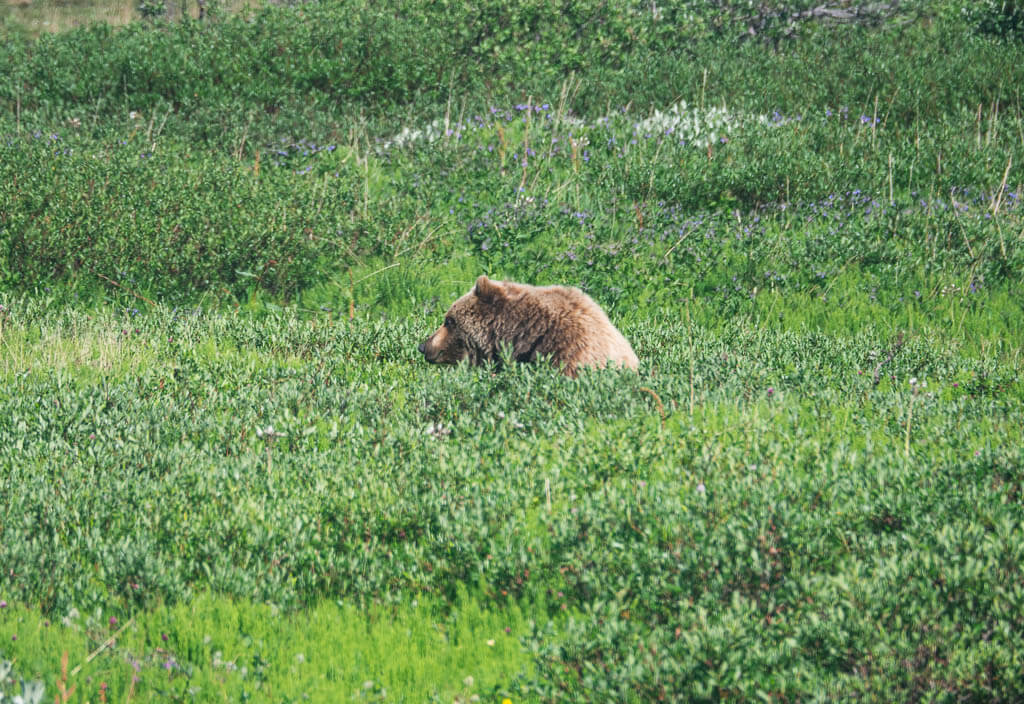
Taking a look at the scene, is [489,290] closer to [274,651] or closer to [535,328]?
[535,328]

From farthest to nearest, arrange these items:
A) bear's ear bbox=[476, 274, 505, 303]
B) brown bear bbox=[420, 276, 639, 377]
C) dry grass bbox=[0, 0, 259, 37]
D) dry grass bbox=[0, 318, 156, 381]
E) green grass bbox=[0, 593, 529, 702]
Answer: dry grass bbox=[0, 0, 259, 37] → dry grass bbox=[0, 318, 156, 381] → bear's ear bbox=[476, 274, 505, 303] → brown bear bbox=[420, 276, 639, 377] → green grass bbox=[0, 593, 529, 702]

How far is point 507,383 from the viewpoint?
672cm

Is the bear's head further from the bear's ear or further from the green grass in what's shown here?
the green grass

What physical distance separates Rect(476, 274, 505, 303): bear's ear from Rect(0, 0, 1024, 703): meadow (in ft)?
2.19

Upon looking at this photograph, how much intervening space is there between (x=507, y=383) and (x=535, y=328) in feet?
1.81

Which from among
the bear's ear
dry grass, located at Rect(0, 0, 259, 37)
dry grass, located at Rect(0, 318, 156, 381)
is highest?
dry grass, located at Rect(0, 0, 259, 37)

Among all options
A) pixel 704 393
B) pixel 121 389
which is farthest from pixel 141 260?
pixel 704 393

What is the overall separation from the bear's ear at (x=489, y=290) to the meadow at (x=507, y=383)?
0.67 metres

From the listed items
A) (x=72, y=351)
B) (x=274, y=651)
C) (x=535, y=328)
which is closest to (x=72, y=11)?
(x=72, y=351)

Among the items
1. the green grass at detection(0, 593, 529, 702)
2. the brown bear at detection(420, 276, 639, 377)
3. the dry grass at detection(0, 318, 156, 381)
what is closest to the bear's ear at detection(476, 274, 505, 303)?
the brown bear at detection(420, 276, 639, 377)

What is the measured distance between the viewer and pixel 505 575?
173 inches

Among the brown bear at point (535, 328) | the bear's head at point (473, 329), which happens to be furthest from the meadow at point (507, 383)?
the brown bear at point (535, 328)

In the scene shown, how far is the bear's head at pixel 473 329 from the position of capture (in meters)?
7.21

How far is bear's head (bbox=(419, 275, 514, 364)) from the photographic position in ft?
23.7
